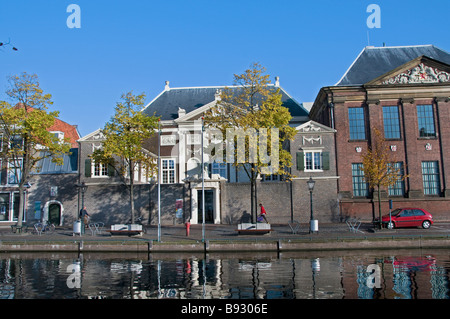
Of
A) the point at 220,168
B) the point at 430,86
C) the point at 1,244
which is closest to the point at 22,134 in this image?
the point at 1,244

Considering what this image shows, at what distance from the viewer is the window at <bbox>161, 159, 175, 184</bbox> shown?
1355 inches

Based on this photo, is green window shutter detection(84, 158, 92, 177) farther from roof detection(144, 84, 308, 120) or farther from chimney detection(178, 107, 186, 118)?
roof detection(144, 84, 308, 120)

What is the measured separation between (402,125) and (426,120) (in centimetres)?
222

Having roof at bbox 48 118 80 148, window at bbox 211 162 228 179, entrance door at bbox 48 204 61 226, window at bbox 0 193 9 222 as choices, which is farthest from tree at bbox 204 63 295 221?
roof at bbox 48 118 80 148

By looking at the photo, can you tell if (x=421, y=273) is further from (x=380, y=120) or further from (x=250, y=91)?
(x=380, y=120)

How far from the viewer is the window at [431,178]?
3209 cm

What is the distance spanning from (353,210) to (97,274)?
898 inches

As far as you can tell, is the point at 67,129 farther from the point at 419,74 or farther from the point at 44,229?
the point at 419,74

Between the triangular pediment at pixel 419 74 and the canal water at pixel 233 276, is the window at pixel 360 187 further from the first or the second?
the canal water at pixel 233 276

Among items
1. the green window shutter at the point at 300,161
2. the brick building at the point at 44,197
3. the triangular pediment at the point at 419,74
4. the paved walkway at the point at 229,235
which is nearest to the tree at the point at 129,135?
the paved walkway at the point at 229,235

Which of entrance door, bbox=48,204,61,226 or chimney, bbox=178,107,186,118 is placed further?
chimney, bbox=178,107,186,118

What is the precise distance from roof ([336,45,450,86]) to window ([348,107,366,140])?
8.32ft

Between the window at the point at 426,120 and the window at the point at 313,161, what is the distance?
975 centimetres

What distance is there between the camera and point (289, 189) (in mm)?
30500
